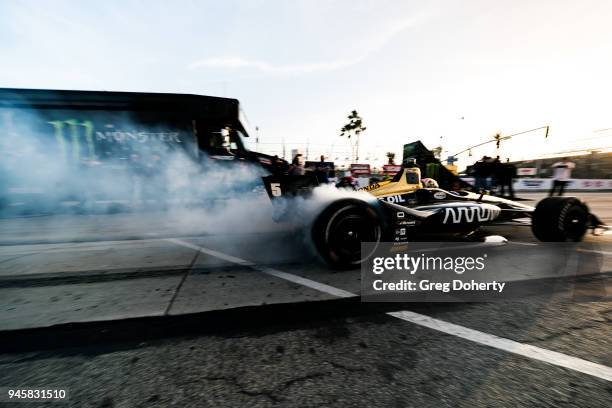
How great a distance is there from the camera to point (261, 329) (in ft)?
7.47

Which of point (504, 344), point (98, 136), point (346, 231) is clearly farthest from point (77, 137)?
point (504, 344)

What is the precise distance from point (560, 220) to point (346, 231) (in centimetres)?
392

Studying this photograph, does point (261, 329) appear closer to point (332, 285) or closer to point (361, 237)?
point (332, 285)

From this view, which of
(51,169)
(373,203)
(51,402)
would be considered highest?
(51,169)

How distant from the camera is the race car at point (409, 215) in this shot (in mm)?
3664

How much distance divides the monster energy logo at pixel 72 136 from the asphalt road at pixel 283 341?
6672mm

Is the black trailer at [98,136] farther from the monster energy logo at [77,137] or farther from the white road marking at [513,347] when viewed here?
the white road marking at [513,347]

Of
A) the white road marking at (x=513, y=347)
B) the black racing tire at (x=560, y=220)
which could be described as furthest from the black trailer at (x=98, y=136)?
the white road marking at (x=513, y=347)

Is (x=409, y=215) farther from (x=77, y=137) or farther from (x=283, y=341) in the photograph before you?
(x=77, y=137)

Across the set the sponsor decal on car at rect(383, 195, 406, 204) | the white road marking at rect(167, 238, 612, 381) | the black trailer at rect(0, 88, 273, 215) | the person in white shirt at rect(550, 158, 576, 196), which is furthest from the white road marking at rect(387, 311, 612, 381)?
the black trailer at rect(0, 88, 273, 215)

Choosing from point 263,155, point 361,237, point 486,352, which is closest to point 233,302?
point 361,237

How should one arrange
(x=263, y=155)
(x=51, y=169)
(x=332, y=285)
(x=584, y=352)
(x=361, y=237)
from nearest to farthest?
(x=584, y=352) → (x=332, y=285) → (x=361, y=237) → (x=51, y=169) → (x=263, y=155)

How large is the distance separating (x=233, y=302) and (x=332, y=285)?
108 centimetres

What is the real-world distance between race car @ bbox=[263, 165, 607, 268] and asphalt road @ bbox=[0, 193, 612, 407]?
511 mm
